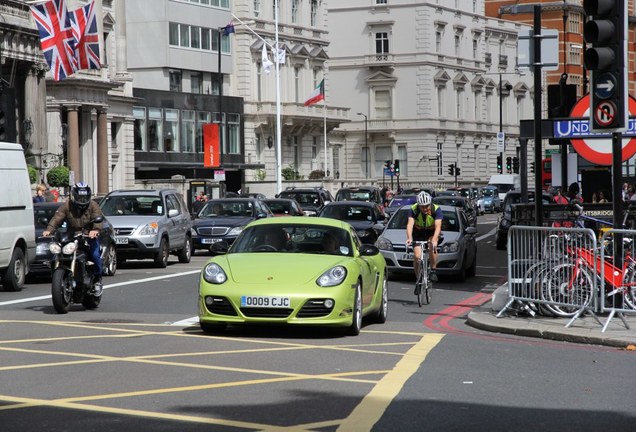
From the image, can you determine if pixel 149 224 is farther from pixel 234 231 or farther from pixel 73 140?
pixel 73 140

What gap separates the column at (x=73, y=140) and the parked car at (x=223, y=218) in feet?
106

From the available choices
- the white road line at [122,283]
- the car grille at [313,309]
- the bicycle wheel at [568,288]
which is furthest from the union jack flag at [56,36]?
the car grille at [313,309]

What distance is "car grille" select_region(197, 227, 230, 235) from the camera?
34.4 meters

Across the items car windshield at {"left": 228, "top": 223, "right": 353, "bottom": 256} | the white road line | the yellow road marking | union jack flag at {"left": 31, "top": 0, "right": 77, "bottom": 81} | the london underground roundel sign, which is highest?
union jack flag at {"left": 31, "top": 0, "right": 77, "bottom": 81}

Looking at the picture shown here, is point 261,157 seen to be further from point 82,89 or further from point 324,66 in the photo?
point 82,89

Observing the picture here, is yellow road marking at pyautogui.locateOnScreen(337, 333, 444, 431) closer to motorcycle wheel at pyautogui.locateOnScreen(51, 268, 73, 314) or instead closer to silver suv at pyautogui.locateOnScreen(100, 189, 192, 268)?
motorcycle wheel at pyautogui.locateOnScreen(51, 268, 73, 314)

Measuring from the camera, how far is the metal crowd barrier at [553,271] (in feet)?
53.2

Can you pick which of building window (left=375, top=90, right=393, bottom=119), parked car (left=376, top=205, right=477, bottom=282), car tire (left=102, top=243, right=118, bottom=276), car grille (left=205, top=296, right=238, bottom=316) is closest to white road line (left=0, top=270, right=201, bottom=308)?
car tire (left=102, top=243, right=118, bottom=276)

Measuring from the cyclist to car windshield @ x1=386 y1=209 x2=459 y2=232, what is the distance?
21.0 feet

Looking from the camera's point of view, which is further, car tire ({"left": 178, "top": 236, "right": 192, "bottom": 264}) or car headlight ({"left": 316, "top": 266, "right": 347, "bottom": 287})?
car tire ({"left": 178, "top": 236, "right": 192, "bottom": 264})

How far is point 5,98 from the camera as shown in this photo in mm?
61469

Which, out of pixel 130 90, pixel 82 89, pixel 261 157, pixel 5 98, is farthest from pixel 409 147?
pixel 5 98

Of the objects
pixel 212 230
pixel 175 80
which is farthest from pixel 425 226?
pixel 175 80

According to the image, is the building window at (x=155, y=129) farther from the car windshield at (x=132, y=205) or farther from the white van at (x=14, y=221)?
the white van at (x=14, y=221)
